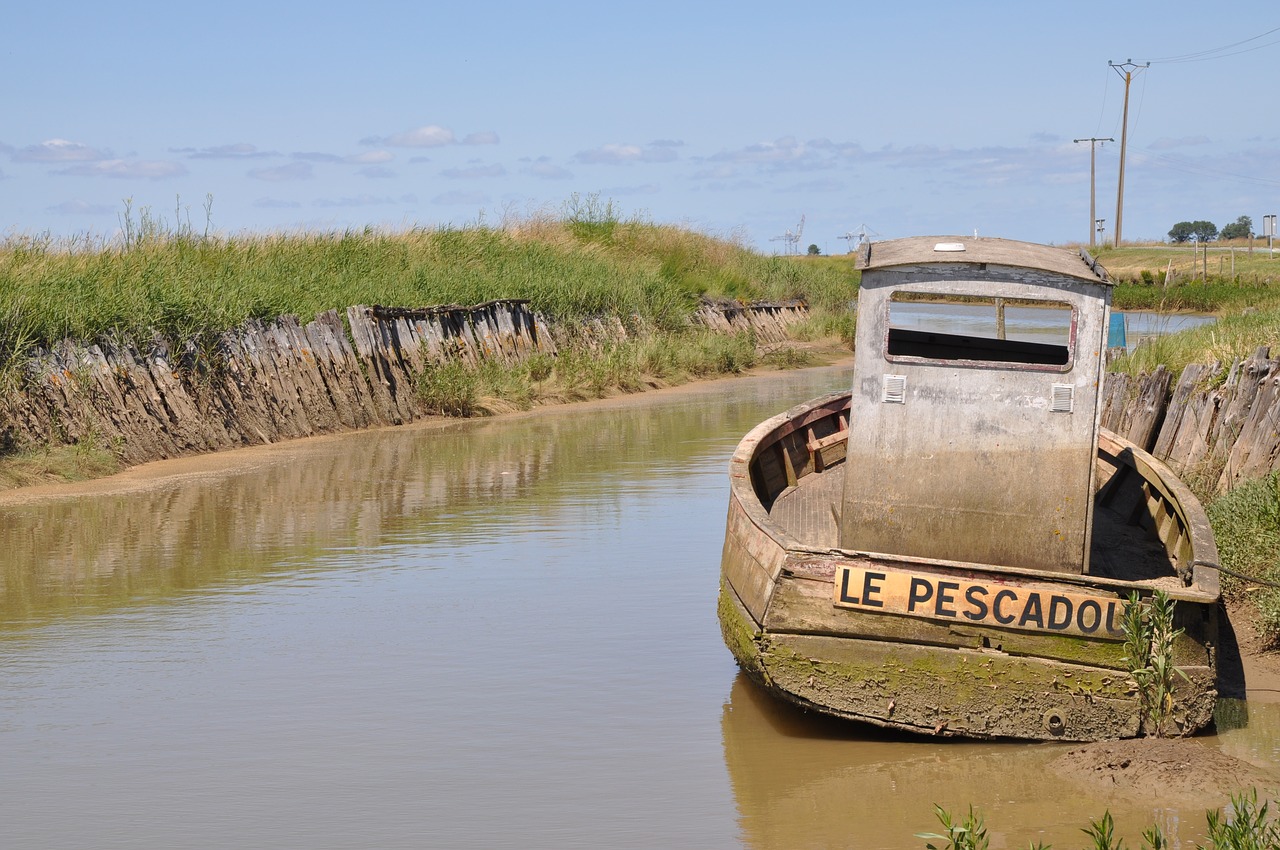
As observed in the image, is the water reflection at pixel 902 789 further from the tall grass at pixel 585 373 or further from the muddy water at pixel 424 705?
the tall grass at pixel 585 373

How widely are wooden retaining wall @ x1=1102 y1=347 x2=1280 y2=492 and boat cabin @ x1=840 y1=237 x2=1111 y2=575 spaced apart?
3.16 meters

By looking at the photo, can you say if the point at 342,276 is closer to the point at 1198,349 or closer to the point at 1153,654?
the point at 1198,349

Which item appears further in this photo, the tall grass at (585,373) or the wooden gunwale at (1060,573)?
the tall grass at (585,373)

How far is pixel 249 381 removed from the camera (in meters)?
17.4

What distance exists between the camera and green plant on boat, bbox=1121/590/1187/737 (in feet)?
19.9

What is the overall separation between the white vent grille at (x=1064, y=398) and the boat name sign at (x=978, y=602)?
979 millimetres

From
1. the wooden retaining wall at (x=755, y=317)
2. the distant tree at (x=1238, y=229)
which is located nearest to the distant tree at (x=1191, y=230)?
the distant tree at (x=1238, y=229)

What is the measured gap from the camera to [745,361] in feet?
100

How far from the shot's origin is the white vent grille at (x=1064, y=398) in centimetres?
675

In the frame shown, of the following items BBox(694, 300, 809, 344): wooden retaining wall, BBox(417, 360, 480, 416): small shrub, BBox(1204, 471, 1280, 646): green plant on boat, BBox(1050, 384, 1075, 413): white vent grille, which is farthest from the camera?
BBox(694, 300, 809, 344): wooden retaining wall

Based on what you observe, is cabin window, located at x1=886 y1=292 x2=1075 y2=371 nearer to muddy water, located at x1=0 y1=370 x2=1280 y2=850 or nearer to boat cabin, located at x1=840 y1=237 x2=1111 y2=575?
boat cabin, located at x1=840 y1=237 x2=1111 y2=575

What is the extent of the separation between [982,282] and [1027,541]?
1267mm

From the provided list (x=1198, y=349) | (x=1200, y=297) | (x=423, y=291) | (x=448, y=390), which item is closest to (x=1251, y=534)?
(x=1198, y=349)

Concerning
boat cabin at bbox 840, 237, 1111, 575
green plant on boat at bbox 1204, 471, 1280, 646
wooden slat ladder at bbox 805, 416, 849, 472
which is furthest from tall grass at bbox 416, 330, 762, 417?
boat cabin at bbox 840, 237, 1111, 575
